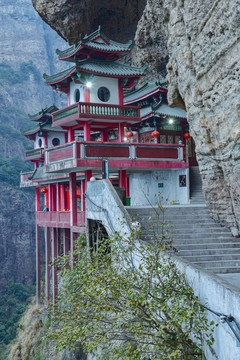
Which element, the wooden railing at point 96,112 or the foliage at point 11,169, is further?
→ the foliage at point 11,169

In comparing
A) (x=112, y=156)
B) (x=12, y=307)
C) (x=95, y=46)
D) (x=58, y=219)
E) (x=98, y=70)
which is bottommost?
(x=12, y=307)

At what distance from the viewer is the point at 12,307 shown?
3906 centimetres

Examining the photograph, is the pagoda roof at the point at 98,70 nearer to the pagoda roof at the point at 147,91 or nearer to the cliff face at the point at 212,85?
the pagoda roof at the point at 147,91

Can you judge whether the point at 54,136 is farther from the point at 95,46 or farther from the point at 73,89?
the point at 95,46

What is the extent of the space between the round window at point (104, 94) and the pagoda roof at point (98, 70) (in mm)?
839

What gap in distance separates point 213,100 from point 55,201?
1775 centimetres

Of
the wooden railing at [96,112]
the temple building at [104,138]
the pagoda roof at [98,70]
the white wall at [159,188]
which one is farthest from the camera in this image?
the white wall at [159,188]

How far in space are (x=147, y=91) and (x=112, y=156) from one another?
8.97 metres

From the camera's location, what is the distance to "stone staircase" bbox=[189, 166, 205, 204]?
1931cm

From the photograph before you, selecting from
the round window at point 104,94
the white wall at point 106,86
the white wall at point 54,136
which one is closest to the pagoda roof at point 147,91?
the white wall at point 106,86

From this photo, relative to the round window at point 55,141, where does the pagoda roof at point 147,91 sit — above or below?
above

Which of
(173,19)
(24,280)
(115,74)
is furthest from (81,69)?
(24,280)

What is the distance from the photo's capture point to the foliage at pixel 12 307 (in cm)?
3212

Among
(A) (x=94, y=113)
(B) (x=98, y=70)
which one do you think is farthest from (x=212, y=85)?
(B) (x=98, y=70)
